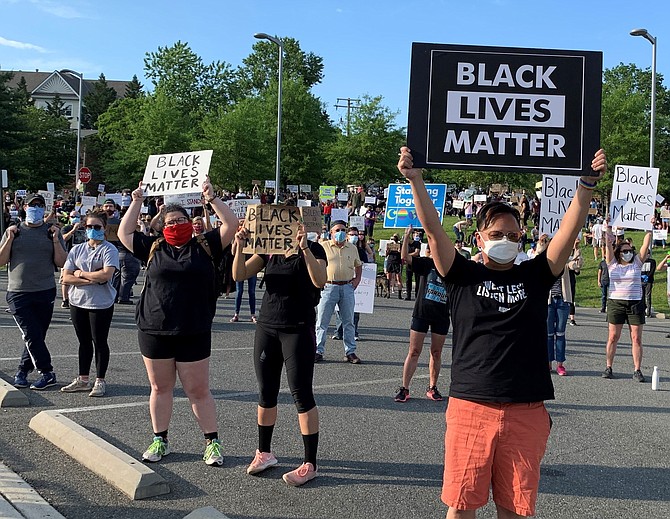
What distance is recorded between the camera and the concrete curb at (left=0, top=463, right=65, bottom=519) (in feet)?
15.3

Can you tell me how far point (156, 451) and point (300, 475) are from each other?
116 centimetres

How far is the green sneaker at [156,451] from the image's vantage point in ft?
18.7

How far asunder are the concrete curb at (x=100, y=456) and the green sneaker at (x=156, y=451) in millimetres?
234

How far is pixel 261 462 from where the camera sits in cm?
554

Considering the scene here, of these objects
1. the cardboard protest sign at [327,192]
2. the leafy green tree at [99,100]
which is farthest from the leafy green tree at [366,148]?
the leafy green tree at [99,100]

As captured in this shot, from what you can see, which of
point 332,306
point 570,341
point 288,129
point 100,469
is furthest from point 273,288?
point 288,129

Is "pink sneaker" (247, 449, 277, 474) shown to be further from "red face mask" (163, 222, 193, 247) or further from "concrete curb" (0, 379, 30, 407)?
"concrete curb" (0, 379, 30, 407)

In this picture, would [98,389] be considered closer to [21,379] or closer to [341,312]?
[21,379]

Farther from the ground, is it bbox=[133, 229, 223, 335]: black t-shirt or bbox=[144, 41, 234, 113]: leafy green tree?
bbox=[144, 41, 234, 113]: leafy green tree

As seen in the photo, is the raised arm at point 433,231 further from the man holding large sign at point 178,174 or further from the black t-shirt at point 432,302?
the man holding large sign at point 178,174

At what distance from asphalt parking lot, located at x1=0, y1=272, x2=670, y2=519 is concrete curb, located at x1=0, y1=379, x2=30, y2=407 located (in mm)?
90

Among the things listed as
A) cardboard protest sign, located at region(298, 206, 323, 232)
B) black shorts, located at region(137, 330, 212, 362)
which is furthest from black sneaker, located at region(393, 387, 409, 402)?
black shorts, located at region(137, 330, 212, 362)

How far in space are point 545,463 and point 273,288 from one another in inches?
100

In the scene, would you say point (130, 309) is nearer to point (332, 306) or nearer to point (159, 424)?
point (332, 306)
